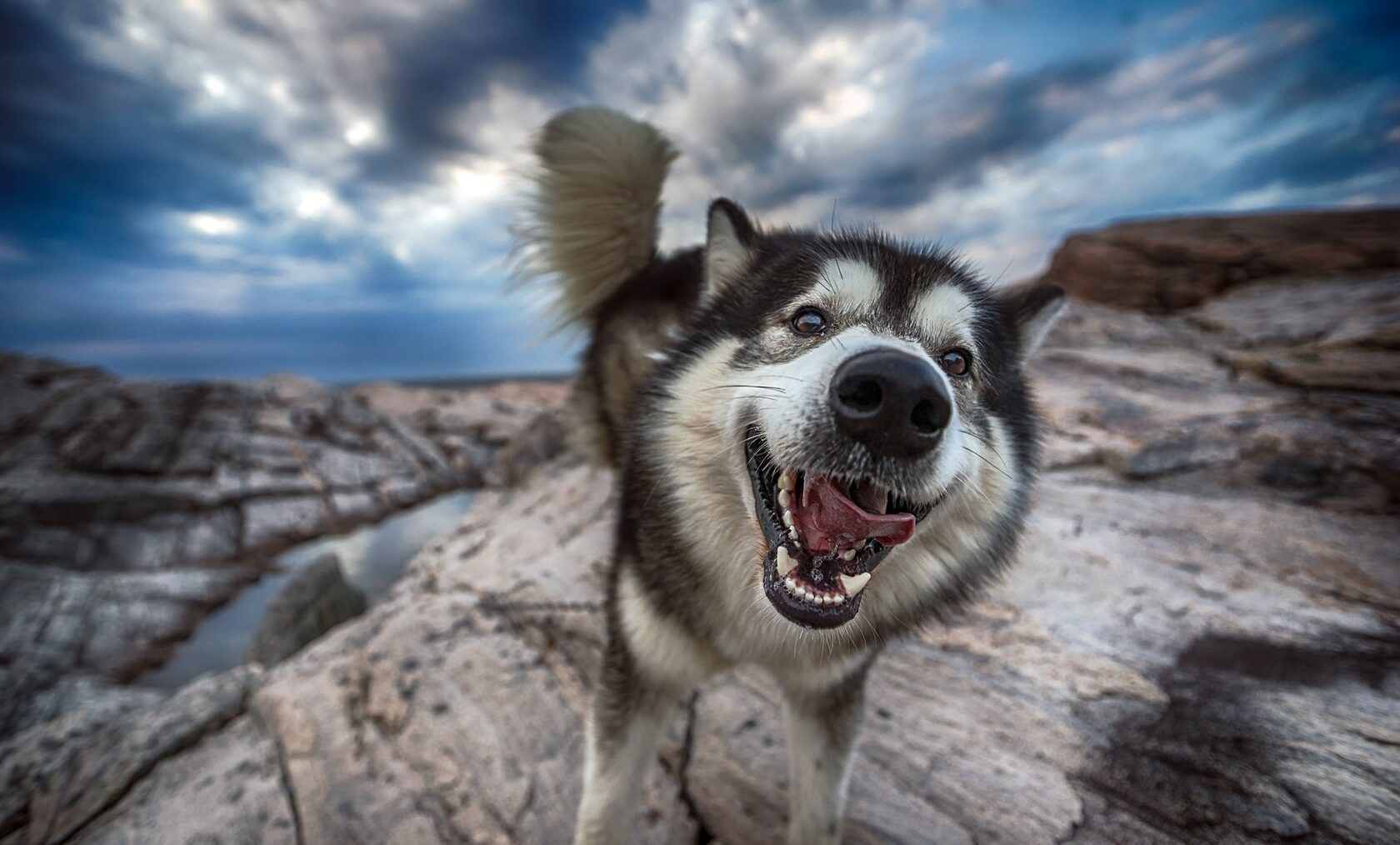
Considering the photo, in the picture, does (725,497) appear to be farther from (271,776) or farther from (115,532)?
(115,532)

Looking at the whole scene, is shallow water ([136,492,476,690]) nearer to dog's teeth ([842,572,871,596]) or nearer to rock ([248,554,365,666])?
rock ([248,554,365,666])

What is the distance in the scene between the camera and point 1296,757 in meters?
2.03

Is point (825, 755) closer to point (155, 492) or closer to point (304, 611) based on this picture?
point (304, 611)

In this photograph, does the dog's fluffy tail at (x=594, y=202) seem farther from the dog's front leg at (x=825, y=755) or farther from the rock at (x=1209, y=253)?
the rock at (x=1209, y=253)

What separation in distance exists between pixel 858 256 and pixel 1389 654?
10.8 ft

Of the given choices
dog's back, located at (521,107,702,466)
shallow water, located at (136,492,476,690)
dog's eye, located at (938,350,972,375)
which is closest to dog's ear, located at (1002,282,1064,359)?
dog's eye, located at (938,350,972,375)

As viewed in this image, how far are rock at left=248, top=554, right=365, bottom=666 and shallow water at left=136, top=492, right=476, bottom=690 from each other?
0.41 metres

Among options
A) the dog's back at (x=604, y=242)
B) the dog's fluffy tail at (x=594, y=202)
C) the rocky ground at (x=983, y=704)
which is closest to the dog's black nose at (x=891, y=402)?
the rocky ground at (x=983, y=704)

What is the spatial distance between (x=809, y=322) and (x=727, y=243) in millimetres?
633

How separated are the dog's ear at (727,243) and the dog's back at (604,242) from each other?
1.14 m

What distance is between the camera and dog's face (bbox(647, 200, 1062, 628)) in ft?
4.28

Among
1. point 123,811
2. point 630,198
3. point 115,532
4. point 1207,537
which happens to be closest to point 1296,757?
point 1207,537

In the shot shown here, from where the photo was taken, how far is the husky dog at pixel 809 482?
4.41 ft

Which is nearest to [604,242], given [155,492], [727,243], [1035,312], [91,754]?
[727,243]
